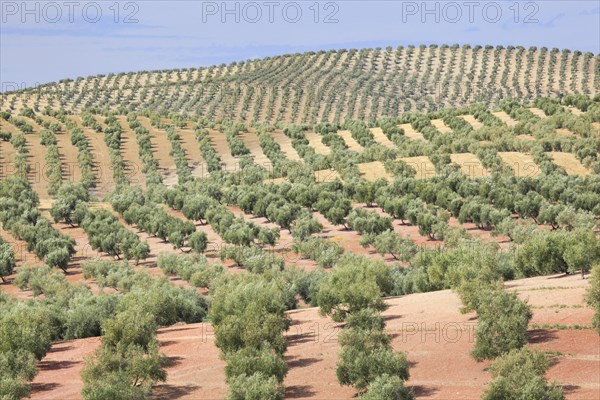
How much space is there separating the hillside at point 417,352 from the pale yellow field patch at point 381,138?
74.0m

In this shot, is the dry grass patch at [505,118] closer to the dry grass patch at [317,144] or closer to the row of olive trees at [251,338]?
the dry grass patch at [317,144]

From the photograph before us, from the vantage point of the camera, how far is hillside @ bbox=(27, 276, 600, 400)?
3541cm

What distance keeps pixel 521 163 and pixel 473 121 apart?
33.4m

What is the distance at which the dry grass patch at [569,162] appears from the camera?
95.9m

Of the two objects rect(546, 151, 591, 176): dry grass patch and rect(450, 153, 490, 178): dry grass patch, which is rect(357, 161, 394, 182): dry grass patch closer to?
rect(450, 153, 490, 178): dry grass patch

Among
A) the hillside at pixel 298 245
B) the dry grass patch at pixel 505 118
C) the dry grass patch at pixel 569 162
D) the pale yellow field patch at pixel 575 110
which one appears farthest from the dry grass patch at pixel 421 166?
the pale yellow field patch at pixel 575 110

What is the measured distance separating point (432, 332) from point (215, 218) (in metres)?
44.2

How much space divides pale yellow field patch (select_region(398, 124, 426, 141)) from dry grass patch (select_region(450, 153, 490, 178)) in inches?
698

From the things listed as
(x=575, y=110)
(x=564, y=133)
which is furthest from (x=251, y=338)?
(x=575, y=110)

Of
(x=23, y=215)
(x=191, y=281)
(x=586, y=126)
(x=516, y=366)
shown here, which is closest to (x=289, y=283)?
(x=191, y=281)

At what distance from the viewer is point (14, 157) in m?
117

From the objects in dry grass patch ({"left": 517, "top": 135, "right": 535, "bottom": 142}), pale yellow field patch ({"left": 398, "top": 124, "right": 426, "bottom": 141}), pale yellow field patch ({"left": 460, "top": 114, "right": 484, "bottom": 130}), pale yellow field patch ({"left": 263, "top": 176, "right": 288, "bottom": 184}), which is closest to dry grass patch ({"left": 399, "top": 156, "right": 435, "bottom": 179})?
dry grass patch ({"left": 517, "top": 135, "right": 535, "bottom": 142})

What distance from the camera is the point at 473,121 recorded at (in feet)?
435

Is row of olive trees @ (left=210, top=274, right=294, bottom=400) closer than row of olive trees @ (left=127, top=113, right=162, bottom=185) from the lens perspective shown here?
Yes
